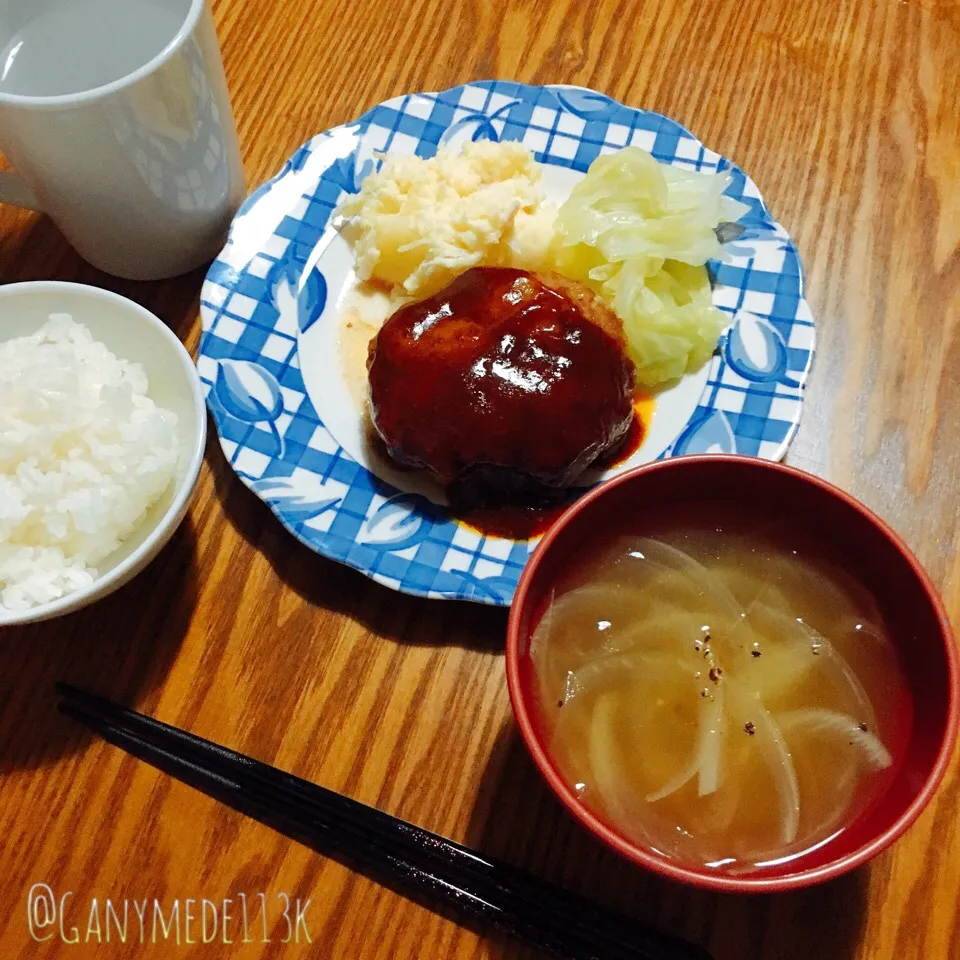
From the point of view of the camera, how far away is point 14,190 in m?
1.73

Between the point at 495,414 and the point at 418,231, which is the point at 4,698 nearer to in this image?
the point at 495,414

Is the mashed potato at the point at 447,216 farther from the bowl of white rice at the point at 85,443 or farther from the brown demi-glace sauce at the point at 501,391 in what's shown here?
the bowl of white rice at the point at 85,443

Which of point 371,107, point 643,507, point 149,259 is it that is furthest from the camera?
point 371,107

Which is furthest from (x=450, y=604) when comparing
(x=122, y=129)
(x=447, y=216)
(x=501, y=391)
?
(x=122, y=129)

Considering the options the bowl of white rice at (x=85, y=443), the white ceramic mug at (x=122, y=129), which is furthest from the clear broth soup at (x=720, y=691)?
Answer: the white ceramic mug at (x=122, y=129)

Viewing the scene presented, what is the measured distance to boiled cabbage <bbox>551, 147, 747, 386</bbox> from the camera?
5.74ft

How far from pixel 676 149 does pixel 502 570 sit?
3.51 feet

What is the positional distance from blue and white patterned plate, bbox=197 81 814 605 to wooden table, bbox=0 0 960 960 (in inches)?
4.2

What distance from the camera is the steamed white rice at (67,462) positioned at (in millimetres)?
1436

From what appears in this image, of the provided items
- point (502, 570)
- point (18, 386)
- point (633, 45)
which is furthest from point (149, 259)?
point (633, 45)

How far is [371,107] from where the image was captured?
7.07 feet

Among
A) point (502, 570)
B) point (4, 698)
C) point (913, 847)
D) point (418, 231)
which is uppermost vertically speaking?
point (418, 231)

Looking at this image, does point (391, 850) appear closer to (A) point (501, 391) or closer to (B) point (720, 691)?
(B) point (720, 691)

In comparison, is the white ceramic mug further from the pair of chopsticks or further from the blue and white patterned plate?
the pair of chopsticks
